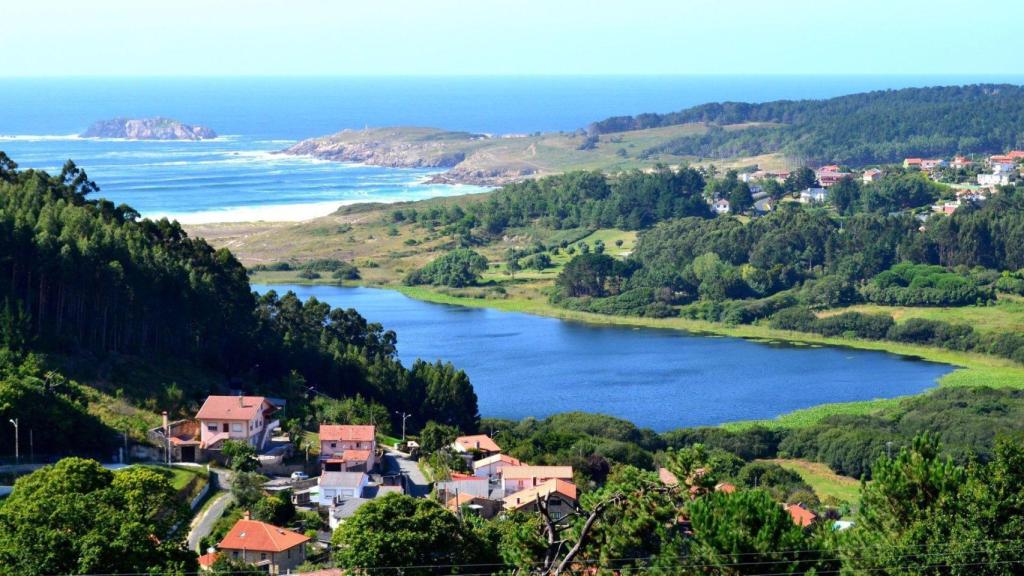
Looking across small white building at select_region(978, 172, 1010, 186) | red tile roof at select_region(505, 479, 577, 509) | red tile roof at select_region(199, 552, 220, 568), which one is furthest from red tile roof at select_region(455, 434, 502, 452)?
small white building at select_region(978, 172, 1010, 186)

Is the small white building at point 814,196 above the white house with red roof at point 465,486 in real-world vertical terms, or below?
above

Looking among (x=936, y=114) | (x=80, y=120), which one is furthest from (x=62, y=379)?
(x=80, y=120)

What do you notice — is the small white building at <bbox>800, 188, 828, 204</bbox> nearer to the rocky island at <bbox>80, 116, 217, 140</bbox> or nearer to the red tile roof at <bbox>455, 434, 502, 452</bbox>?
the red tile roof at <bbox>455, 434, 502, 452</bbox>

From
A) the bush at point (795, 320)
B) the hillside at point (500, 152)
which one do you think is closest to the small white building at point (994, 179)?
the hillside at point (500, 152)

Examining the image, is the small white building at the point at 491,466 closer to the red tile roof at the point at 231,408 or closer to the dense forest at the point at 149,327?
the red tile roof at the point at 231,408

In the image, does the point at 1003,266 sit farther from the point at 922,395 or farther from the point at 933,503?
the point at 933,503

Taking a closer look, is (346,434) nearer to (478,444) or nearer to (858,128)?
(478,444)
